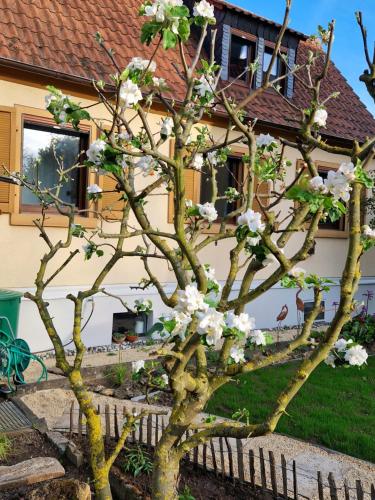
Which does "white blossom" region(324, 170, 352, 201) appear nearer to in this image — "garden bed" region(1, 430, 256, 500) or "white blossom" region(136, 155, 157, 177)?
"white blossom" region(136, 155, 157, 177)

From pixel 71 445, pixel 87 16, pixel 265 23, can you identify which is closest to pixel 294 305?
pixel 265 23

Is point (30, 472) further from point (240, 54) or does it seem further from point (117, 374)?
point (240, 54)

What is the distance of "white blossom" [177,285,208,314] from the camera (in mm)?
2102

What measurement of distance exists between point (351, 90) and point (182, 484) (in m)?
13.0

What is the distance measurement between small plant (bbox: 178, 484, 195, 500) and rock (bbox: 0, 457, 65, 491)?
787 mm

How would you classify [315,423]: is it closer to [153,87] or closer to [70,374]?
[70,374]

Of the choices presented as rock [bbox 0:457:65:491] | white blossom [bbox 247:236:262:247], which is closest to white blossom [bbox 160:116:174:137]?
white blossom [bbox 247:236:262:247]

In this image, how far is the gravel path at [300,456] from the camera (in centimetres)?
409

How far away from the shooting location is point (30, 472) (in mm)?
3521

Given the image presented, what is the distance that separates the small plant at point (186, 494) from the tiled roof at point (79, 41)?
14.4 feet

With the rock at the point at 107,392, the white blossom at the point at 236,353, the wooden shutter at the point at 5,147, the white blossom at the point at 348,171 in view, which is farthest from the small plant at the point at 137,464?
the wooden shutter at the point at 5,147

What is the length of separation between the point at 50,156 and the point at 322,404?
5210 mm

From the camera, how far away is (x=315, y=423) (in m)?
5.38

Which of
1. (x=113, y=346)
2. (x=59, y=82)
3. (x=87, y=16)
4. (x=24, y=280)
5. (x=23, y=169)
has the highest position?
(x=87, y=16)
